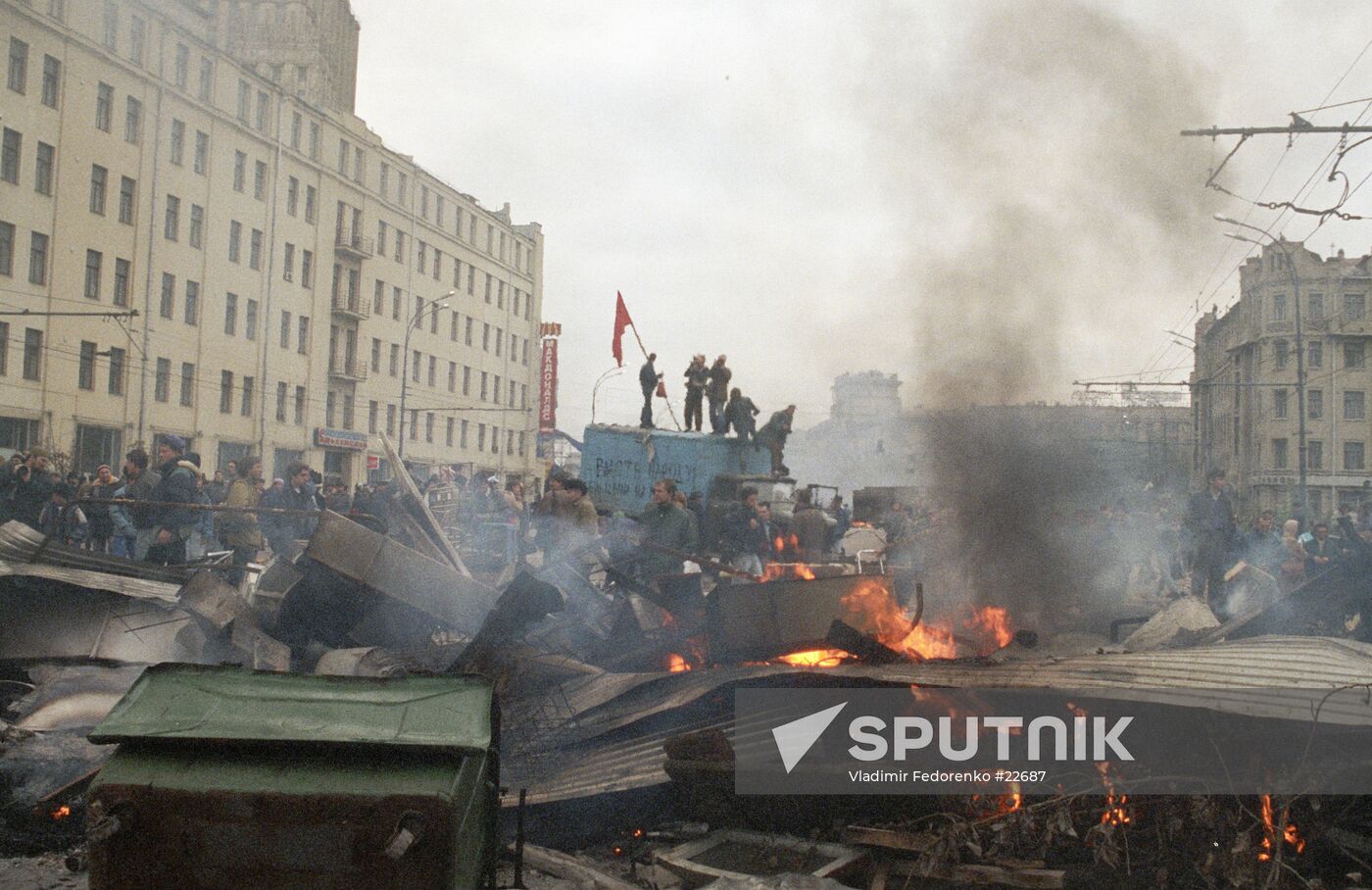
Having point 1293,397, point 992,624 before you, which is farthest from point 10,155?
point 1293,397

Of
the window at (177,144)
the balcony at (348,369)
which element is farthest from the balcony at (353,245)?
the window at (177,144)

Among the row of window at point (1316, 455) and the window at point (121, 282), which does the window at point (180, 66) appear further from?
the row of window at point (1316, 455)

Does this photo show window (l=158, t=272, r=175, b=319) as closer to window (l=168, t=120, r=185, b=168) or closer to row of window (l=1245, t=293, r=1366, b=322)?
window (l=168, t=120, r=185, b=168)

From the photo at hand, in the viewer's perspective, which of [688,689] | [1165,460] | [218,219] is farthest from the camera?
[1165,460]

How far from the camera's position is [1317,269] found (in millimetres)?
51500

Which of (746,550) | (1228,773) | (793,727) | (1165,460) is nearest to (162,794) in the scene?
(793,727)

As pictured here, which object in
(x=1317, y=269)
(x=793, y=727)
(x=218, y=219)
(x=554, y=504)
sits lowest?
(x=793, y=727)

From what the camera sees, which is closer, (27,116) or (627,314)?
(627,314)

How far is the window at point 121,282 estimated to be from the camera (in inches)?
1312

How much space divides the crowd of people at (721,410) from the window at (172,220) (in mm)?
23195

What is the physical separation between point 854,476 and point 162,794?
146ft

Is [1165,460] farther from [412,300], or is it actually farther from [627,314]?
[412,300]

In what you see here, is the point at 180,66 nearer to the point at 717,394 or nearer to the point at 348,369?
the point at 348,369

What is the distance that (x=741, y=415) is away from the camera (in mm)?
19422
